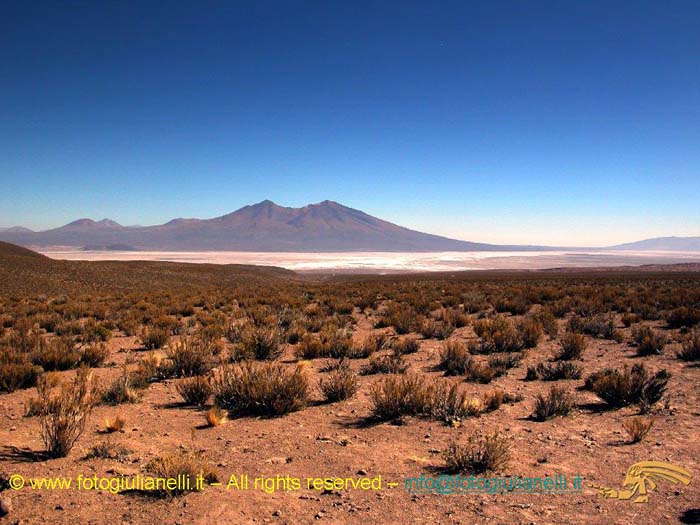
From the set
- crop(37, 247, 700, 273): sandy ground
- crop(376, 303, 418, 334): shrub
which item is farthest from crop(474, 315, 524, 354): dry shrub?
crop(37, 247, 700, 273): sandy ground

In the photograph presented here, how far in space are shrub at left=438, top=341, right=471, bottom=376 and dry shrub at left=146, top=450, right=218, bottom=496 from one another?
5141mm

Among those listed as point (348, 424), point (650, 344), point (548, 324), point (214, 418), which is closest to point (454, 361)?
point (348, 424)

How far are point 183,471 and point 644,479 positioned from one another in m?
4.22

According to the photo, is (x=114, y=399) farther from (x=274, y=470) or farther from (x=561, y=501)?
(x=561, y=501)

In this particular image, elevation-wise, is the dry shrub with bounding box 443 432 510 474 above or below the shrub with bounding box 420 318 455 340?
above

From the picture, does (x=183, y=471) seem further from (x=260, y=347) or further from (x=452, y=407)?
(x=260, y=347)

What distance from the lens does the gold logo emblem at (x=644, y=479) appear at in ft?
12.6

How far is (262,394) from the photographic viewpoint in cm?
609

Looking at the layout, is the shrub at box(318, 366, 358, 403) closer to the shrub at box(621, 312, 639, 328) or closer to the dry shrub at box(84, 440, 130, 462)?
the dry shrub at box(84, 440, 130, 462)

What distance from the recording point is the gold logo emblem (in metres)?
3.83

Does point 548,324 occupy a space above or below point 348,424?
above

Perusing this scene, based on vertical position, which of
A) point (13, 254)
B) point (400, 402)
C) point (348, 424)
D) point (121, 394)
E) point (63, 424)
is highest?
point (13, 254)

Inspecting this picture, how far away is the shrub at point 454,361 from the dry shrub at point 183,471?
16.9 feet

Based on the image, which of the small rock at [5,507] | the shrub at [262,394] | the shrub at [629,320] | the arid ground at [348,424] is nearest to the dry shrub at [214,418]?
the arid ground at [348,424]
